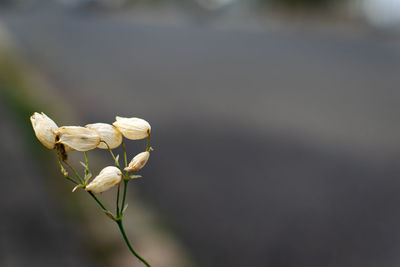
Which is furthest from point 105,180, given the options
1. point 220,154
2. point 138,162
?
point 220,154

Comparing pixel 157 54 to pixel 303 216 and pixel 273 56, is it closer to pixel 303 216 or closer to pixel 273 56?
pixel 273 56

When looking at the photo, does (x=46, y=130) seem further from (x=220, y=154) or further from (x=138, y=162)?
(x=220, y=154)

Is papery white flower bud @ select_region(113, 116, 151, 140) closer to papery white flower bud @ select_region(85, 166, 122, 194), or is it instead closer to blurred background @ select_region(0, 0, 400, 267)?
papery white flower bud @ select_region(85, 166, 122, 194)

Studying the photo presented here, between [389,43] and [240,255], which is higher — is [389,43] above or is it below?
above

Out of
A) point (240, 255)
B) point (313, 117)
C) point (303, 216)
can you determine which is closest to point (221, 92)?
point (313, 117)

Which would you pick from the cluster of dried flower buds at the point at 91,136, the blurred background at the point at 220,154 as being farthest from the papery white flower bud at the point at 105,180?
the blurred background at the point at 220,154

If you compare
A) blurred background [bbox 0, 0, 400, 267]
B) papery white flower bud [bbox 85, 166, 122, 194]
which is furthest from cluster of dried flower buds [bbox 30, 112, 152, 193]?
blurred background [bbox 0, 0, 400, 267]
